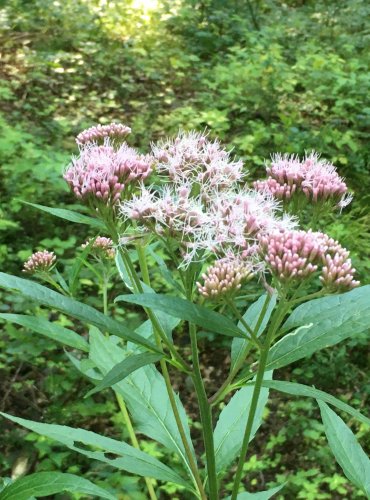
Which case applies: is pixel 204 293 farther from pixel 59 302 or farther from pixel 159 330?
pixel 59 302

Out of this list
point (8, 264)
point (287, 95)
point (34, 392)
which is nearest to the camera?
point (34, 392)

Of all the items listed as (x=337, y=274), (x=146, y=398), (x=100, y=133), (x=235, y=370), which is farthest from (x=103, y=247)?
(x=337, y=274)

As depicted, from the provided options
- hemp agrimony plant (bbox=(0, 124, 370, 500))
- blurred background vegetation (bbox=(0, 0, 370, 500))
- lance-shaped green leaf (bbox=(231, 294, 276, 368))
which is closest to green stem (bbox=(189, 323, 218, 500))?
hemp agrimony plant (bbox=(0, 124, 370, 500))

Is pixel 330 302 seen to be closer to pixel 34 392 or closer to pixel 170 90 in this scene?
pixel 34 392

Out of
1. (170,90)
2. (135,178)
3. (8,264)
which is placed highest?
(135,178)

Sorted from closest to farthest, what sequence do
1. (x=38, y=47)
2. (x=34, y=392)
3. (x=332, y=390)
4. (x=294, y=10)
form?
(x=34, y=392)
(x=332, y=390)
(x=38, y=47)
(x=294, y=10)

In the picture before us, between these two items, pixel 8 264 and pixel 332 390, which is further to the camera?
pixel 8 264

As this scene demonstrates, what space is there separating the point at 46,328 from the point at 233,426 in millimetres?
498

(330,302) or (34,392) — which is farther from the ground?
(330,302)

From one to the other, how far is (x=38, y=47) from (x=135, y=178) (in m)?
5.79

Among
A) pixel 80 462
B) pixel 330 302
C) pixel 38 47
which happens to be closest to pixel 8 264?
pixel 80 462

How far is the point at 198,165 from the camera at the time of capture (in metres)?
1.35

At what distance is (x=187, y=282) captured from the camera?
117cm

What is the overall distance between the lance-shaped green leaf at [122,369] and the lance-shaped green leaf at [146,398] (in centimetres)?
34
